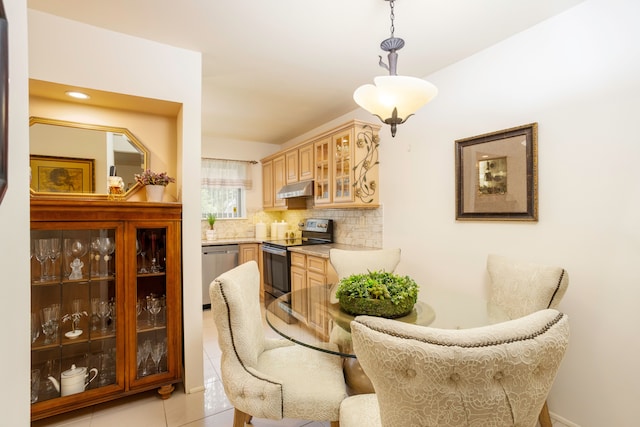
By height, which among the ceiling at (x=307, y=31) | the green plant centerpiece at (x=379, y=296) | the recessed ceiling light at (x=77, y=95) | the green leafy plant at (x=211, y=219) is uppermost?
the ceiling at (x=307, y=31)

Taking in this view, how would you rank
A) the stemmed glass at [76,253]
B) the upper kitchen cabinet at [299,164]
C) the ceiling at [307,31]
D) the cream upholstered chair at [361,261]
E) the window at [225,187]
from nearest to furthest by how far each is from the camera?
the ceiling at [307,31] → the stemmed glass at [76,253] → the cream upholstered chair at [361,261] → the upper kitchen cabinet at [299,164] → the window at [225,187]

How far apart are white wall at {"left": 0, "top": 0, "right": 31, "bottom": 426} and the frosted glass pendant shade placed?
1.27 m

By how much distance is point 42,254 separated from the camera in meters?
1.97

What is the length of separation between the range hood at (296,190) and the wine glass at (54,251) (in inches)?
100

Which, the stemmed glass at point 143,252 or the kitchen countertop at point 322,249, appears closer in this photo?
the stemmed glass at point 143,252

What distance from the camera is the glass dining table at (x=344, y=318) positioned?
1.47 metres

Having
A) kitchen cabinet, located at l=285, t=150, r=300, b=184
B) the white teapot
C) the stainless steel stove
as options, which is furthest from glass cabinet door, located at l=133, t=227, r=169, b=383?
kitchen cabinet, located at l=285, t=150, r=300, b=184

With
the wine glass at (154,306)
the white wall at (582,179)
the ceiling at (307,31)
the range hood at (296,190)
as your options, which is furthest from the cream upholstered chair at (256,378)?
the range hood at (296,190)

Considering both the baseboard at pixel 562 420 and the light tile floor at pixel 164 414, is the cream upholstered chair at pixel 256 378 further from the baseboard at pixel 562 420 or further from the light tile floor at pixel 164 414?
the baseboard at pixel 562 420

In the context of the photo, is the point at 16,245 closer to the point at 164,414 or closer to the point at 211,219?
the point at 164,414

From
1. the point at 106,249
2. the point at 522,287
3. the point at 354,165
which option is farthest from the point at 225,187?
the point at 522,287

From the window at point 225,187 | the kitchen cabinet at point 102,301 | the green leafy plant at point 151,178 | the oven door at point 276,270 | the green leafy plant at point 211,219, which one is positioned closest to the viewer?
the kitchen cabinet at point 102,301

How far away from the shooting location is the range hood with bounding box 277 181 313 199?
157 inches

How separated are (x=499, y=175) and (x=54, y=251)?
315cm
